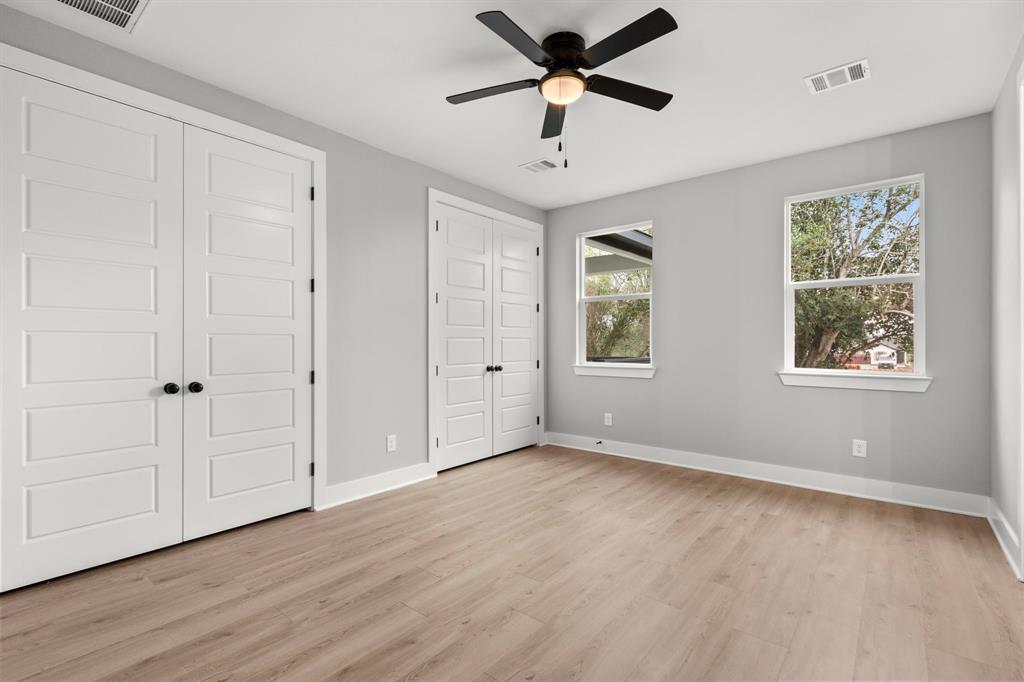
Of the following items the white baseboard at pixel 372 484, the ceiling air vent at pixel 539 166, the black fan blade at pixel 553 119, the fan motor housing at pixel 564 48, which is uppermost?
the ceiling air vent at pixel 539 166

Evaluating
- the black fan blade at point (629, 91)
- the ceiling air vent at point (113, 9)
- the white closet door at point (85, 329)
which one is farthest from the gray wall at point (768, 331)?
the ceiling air vent at point (113, 9)

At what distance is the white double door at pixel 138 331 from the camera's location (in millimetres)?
2428

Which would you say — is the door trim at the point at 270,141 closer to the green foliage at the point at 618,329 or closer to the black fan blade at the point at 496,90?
the black fan blade at the point at 496,90

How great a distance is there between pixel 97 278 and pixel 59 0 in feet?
4.26

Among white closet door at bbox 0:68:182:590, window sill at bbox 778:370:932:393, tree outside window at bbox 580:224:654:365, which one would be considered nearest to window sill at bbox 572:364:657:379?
tree outside window at bbox 580:224:654:365

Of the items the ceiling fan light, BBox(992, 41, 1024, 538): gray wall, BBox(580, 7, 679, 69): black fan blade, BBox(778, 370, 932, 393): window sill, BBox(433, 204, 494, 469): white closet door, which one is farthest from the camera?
BBox(433, 204, 494, 469): white closet door

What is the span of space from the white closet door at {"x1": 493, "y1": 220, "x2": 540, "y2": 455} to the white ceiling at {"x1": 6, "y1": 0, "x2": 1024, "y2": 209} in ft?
4.79

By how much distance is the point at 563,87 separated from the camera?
2625 millimetres

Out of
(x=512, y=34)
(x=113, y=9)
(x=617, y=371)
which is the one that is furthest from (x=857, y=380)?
(x=113, y=9)

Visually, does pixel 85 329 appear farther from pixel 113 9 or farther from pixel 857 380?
pixel 857 380

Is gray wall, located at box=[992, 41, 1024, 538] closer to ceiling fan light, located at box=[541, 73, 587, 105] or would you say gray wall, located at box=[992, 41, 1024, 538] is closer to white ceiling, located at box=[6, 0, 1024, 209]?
white ceiling, located at box=[6, 0, 1024, 209]

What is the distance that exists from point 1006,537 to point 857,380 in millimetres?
1302

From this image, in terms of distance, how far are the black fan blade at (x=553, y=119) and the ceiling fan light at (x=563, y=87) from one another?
7cm

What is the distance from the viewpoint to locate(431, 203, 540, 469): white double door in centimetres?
463
